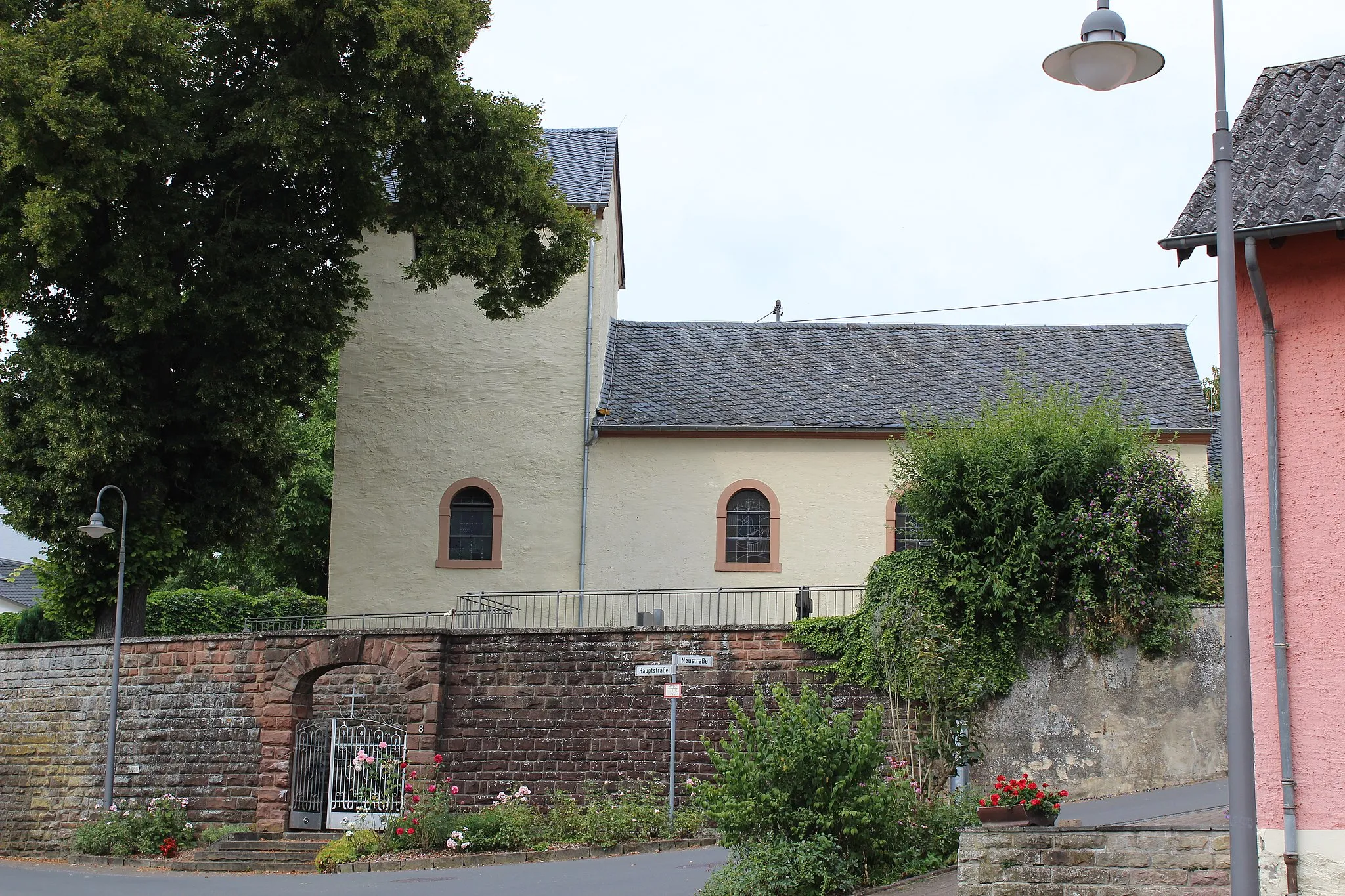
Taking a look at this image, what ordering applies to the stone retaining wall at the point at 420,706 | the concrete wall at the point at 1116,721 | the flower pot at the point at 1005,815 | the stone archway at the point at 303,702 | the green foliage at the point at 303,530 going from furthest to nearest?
the green foliage at the point at 303,530
the stone archway at the point at 303,702
the stone retaining wall at the point at 420,706
the concrete wall at the point at 1116,721
the flower pot at the point at 1005,815

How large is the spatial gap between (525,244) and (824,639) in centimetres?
772

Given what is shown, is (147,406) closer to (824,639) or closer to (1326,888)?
(824,639)

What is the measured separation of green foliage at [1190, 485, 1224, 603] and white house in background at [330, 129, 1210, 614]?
12.6 ft

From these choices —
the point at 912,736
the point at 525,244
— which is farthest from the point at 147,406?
the point at 912,736

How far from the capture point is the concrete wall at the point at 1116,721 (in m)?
17.4

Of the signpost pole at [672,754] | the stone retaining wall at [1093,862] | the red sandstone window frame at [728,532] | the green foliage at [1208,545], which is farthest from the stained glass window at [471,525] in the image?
the stone retaining wall at [1093,862]

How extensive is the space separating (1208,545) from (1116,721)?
164 inches

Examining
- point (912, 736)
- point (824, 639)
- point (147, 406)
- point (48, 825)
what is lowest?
point (48, 825)

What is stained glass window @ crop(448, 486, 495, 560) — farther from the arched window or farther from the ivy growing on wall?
the ivy growing on wall

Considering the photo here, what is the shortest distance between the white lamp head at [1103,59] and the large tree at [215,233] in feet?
43.8

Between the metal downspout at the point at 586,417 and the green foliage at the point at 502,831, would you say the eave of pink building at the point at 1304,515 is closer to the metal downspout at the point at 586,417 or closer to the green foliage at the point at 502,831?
the green foliage at the point at 502,831

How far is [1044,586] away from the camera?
18.0 metres

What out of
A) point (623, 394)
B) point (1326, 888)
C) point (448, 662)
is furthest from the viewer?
point (623, 394)

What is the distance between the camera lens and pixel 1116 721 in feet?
57.6
